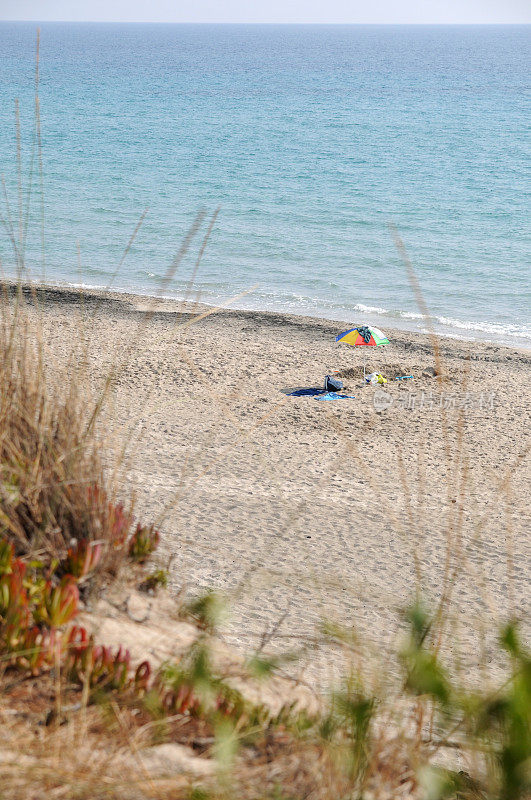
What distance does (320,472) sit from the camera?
7.19 metres

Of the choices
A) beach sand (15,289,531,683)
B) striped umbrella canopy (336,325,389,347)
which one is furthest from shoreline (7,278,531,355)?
striped umbrella canopy (336,325,389,347)

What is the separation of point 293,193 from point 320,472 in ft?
72.4

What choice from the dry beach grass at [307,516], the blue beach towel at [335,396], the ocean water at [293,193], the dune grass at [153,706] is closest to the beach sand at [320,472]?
the dry beach grass at [307,516]

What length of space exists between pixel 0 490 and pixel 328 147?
1504 inches

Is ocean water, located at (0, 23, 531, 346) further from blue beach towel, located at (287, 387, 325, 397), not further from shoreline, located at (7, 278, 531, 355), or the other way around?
blue beach towel, located at (287, 387, 325, 397)

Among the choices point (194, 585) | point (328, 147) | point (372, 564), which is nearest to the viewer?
point (194, 585)

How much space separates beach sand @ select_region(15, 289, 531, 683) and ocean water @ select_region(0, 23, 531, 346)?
1.74 m

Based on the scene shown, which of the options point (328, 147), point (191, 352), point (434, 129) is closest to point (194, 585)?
point (191, 352)

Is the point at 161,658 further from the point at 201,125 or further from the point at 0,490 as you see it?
the point at 201,125

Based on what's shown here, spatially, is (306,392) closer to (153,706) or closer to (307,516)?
(307,516)

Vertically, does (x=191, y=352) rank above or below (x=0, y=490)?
below

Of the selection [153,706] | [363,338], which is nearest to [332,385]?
[363,338]

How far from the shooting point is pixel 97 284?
17.1m

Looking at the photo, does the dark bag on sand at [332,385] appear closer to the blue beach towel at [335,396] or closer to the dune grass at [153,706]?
the blue beach towel at [335,396]
